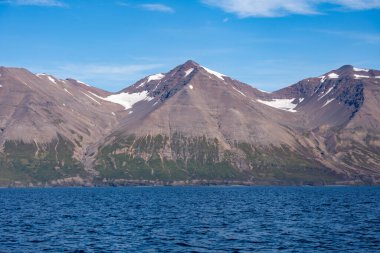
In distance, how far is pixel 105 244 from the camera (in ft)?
272

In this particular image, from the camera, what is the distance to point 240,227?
104 meters

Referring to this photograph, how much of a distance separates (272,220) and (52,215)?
48.1m

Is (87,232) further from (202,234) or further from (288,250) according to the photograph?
(288,250)

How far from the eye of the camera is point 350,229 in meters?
101

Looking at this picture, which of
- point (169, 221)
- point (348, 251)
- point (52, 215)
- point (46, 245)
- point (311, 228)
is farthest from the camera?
point (52, 215)

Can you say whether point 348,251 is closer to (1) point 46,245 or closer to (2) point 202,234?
(2) point 202,234

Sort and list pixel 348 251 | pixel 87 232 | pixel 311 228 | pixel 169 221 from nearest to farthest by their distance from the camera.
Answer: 1. pixel 348 251
2. pixel 87 232
3. pixel 311 228
4. pixel 169 221

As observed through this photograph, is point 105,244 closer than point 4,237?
Yes

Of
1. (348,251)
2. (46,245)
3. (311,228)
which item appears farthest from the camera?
(311,228)

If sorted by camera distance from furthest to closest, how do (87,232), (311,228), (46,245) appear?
(311,228)
(87,232)
(46,245)

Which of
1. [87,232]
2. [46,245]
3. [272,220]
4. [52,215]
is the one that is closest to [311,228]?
[272,220]

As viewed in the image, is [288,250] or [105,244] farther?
[105,244]

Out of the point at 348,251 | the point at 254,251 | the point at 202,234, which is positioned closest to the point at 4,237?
the point at 202,234

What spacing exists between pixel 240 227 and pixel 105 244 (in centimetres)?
2926
